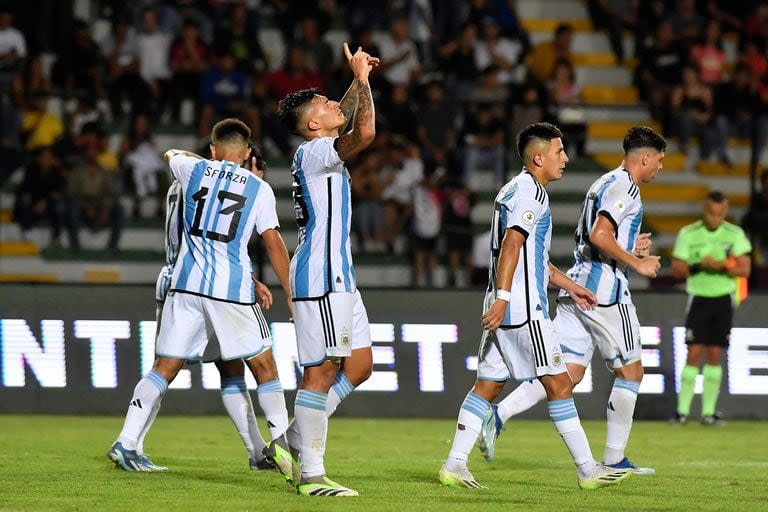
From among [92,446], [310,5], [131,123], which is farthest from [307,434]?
[310,5]

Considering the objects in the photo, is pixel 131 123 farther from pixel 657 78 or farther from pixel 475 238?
pixel 657 78

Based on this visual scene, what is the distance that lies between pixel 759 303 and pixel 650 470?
4987mm

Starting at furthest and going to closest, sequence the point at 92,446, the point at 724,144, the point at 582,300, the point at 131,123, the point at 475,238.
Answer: the point at 724,144 → the point at 131,123 → the point at 475,238 → the point at 92,446 → the point at 582,300

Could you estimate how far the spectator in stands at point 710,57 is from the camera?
20531 millimetres

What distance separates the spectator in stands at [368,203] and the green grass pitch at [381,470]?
3.52 metres

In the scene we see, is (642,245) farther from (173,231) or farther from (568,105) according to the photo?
(568,105)

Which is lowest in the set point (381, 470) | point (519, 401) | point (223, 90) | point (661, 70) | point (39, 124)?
point (381, 470)

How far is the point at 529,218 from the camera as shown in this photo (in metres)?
8.41

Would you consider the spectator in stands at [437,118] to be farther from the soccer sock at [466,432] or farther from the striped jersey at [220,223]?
the soccer sock at [466,432]

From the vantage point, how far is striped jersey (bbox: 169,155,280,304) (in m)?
9.00

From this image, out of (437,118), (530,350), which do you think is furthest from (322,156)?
(437,118)

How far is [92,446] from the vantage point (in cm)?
1112

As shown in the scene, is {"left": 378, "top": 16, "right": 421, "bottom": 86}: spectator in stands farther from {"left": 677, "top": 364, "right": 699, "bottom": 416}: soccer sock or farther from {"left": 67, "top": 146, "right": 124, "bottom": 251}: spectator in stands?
{"left": 677, "top": 364, "right": 699, "bottom": 416}: soccer sock

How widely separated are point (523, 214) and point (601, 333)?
60.1 inches
